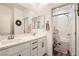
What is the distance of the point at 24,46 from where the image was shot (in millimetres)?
1824

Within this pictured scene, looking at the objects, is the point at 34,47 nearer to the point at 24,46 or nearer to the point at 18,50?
the point at 24,46

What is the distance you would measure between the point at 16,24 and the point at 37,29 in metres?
0.61

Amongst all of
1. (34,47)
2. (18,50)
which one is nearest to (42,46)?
(34,47)

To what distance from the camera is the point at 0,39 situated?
70.6 inches

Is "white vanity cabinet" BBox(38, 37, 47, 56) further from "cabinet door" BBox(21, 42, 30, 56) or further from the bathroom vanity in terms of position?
"cabinet door" BBox(21, 42, 30, 56)

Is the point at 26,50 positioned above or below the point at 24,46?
below

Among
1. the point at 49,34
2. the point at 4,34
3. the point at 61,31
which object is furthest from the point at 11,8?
the point at 61,31

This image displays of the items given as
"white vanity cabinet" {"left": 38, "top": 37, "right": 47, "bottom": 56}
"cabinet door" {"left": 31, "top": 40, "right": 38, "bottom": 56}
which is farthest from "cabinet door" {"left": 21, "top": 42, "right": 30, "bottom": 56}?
"white vanity cabinet" {"left": 38, "top": 37, "right": 47, "bottom": 56}

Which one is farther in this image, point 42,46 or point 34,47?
point 42,46

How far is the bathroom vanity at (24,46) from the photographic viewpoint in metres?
1.42

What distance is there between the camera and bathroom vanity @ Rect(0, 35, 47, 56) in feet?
4.64

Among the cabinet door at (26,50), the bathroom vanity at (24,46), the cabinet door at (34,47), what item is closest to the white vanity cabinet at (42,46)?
the bathroom vanity at (24,46)

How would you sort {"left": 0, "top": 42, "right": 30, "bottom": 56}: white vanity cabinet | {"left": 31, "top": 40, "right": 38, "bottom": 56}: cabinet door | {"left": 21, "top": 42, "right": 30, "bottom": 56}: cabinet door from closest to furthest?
{"left": 0, "top": 42, "right": 30, "bottom": 56}: white vanity cabinet < {"left": 21, "top": 42, "right": 30, "bottom": 56}: cabinet door < {"left": 31, "top": 40, "right": 38, "bottom": 56}: cabinet door

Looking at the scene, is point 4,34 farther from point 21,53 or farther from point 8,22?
point 21,53
